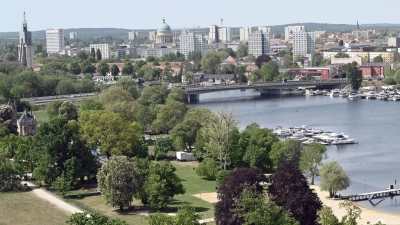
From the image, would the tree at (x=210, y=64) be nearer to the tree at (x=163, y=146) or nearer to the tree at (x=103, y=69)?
the tree at (x=103, y=69)

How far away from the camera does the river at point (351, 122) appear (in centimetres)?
2906

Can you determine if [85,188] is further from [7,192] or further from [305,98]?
[305,98]

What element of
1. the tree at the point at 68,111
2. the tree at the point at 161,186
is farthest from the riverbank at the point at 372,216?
the tree at the point at 68,111

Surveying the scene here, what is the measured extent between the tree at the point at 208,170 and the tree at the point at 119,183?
15.7ft

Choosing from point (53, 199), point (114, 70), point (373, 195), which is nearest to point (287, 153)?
point (373, 195)

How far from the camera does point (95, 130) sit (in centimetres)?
3081

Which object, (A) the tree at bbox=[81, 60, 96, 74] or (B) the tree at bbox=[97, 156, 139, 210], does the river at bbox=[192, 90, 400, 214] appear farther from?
(A) the tree at bbox=[81, 60, 96, 74]

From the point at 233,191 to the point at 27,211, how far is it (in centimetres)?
643

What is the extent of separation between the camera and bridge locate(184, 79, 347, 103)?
199 feet

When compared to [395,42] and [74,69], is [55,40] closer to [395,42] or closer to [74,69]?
[395,42]

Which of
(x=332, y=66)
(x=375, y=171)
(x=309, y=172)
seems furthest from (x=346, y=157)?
(x=332, y=66)

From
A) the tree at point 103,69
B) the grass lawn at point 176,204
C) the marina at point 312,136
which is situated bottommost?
the grass lawn at point 176,204

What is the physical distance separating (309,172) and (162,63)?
60766 millimetres

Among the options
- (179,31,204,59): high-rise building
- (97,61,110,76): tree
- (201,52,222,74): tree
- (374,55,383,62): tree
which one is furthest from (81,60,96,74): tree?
(179,31,204,59): high-rise building
